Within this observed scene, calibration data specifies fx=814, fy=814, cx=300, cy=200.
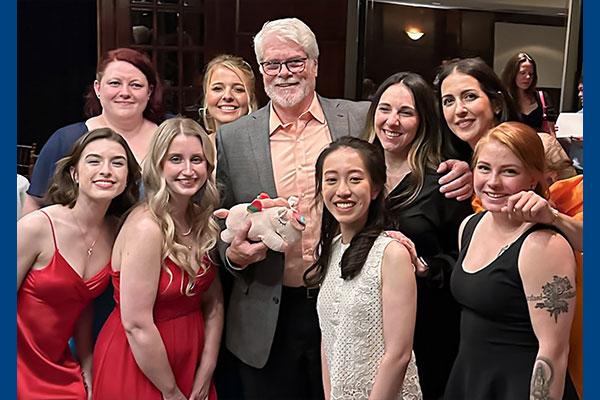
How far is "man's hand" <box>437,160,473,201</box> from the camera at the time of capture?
1.73 meters

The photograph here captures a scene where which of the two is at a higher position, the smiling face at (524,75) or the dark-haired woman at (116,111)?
the smiling face at (524,75)

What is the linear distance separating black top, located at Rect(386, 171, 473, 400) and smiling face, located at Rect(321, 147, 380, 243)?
0.26 ft

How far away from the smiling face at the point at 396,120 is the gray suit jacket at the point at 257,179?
0.06m

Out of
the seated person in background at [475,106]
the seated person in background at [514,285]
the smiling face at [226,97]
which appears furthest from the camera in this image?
the smiling face at [226,97]

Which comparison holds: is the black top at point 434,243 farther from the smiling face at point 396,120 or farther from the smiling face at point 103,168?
the smiling face at point 103,168

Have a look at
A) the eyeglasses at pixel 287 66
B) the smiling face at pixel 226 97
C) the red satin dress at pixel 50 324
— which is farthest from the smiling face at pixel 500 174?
the red satin dress at pixel 50 324

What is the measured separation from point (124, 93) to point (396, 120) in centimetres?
59

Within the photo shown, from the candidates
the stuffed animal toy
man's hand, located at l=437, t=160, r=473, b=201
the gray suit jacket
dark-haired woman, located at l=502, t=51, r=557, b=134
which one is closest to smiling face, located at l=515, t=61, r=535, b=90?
dark-haired woman, located at l=502, t=51, r=557, b=134

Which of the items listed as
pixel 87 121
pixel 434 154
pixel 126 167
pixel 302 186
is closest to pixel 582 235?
pixel 434 154

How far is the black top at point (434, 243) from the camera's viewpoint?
68.8 inches

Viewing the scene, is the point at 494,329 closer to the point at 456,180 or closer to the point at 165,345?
the point at 456,180

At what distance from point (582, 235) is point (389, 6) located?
637 millimetres

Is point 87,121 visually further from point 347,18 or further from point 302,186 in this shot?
point 347,18

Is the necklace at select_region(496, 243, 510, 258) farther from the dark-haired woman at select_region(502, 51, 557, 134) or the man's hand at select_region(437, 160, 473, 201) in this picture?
the dark-haired woman at select_region(502, 51, 557, 134)
